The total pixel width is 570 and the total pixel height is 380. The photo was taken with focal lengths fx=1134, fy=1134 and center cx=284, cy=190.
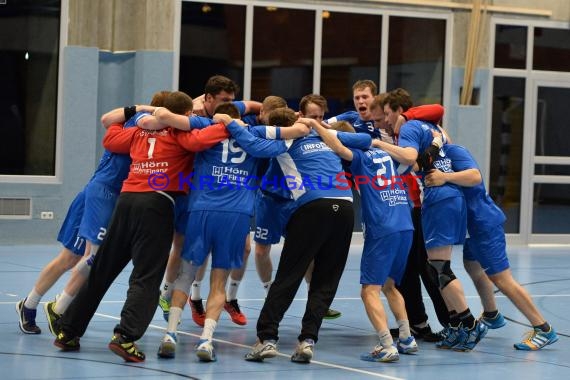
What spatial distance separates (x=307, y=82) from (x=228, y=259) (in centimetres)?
958

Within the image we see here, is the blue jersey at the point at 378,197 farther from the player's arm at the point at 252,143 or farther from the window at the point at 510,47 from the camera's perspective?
the window at the point at 510,47

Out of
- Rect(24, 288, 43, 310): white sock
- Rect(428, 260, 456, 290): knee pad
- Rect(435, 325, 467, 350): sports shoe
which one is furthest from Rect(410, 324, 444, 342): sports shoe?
Rect(24, 288, 43, 310): white sock

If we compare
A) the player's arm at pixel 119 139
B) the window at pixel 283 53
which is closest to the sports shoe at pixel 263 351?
the player's arm at pixel 119 139

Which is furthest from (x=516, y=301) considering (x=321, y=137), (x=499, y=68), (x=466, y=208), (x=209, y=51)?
(x=499, y=68)

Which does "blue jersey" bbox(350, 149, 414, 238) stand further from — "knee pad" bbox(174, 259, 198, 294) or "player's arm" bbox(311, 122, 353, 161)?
"knee pad" bbox(174, 259, 198, 294)

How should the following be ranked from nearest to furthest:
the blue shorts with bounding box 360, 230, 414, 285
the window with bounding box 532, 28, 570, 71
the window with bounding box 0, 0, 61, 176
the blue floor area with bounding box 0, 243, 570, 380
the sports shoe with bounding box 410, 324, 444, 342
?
the blue floor area with bounding box 0, 243, 570, 380, the blue shorts with bounding box 360, 230, 414, 285, the sports shoe with bounding box 410, 324, 444, 342, the window with bounding box 0, 0, 61, 176, the window with bounding box 532, 28, 570, 71

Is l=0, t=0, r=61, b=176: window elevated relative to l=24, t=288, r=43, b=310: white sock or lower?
elevated

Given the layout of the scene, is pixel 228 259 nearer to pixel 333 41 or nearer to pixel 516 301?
pixel 516 301

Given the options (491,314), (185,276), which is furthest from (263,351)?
(491,314)

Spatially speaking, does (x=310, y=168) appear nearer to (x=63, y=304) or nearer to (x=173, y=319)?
(x=173, y=319)

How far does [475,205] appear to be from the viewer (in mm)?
8688

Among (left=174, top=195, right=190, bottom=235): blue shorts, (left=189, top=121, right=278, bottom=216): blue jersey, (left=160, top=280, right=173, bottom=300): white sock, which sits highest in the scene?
(left=189, top=121, right=278, bottom=216): blue jersey

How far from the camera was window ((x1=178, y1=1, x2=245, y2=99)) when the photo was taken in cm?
1642

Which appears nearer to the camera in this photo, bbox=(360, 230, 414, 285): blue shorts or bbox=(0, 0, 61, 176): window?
bbox=(360, 230, 414, 285): blue shorts
